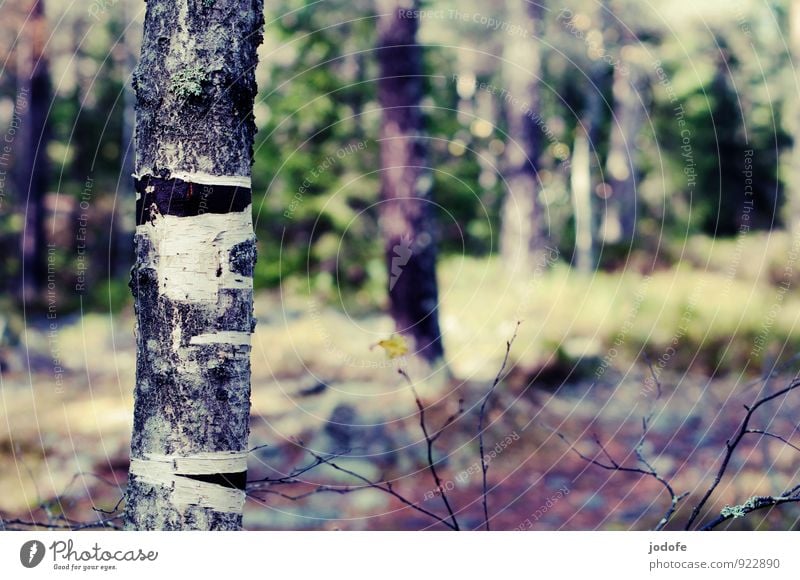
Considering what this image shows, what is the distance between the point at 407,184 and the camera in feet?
18.1

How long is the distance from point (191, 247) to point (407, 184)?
13.2ft

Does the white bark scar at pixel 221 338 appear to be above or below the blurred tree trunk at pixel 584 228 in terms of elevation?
below

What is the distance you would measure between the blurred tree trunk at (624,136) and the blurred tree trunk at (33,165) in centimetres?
907

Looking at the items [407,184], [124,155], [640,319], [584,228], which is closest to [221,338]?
[407,184]

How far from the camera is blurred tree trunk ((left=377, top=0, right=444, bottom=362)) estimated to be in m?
5.42

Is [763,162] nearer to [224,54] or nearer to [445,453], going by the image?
[445,453]

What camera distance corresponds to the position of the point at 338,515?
13.9 feet

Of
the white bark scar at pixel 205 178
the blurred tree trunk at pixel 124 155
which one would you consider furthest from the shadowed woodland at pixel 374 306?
the blurred tree trunk at pixel 124 155

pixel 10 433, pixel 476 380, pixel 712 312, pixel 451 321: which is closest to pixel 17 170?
pixel 10 433

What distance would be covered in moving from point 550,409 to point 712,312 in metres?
2.25

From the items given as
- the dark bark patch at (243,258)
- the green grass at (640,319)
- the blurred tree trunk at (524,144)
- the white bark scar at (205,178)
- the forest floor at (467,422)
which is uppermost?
the blurred tree trunk at (524,144)

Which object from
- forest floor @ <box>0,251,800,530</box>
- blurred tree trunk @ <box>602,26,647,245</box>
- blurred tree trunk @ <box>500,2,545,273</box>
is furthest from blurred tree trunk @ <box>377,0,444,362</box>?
blurred tree trunk @ <box>602,26,647,245</box>

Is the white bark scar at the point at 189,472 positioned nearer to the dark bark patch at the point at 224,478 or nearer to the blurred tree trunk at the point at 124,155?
the dark bark patch at the point at 224,478

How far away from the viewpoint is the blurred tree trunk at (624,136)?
12.2 meters
